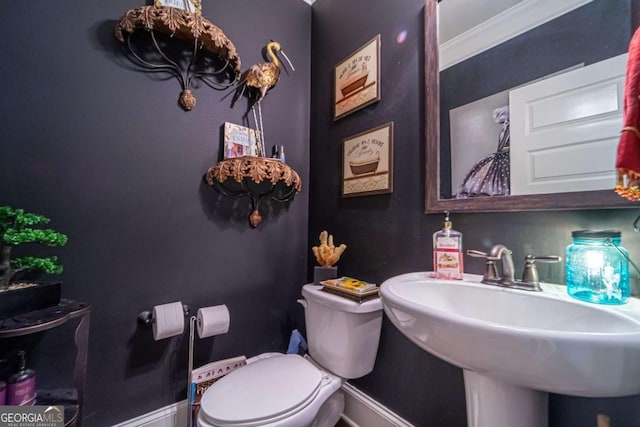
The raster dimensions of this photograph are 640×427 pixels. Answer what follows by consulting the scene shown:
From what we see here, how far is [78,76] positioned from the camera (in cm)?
94

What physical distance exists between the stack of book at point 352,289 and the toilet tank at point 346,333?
0.02 metres

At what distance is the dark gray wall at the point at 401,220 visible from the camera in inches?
26.6

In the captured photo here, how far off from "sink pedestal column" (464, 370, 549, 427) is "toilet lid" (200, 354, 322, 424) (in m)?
0.52

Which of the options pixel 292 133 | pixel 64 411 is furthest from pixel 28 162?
pixel 292 133

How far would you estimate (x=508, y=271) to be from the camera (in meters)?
0.71

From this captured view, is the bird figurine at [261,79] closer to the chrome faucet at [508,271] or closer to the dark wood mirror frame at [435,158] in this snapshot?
the dark wood mirror frame at [435,158]

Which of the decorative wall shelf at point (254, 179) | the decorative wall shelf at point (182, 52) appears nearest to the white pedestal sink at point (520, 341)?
the decorative wall shelf at point (254, 179)

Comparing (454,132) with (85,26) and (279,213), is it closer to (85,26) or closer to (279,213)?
(279,213)

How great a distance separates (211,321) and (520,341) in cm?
108

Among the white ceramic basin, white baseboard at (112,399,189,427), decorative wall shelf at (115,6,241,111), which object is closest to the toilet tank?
the white ceramic basin

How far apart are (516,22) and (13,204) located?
5.92ft

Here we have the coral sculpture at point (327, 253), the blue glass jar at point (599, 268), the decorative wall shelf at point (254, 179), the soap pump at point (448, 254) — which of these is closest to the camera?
the blue glass jar at point (599, 268)

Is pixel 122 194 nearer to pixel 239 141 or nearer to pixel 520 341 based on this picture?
pixel 239 141

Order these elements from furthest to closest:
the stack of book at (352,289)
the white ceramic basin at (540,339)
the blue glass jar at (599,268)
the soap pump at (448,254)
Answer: the stack of book at (352,289)
the soap pump at (448,254)
the blue glass jar at (599,268)
the white ceramic basin at (540,339)
